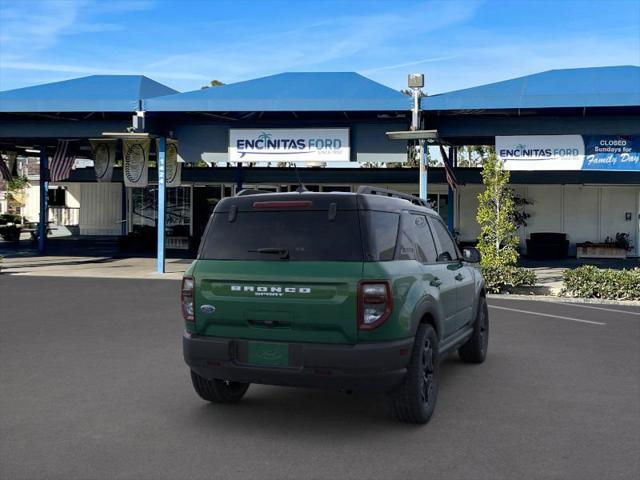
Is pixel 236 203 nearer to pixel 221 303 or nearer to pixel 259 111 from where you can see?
pixel 221 303

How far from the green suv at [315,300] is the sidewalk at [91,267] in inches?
535

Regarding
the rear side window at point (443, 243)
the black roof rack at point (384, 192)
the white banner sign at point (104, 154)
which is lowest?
the rear side window at point (443, 243)

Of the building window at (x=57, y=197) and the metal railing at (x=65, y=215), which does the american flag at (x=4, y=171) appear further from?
the metal railing at (x=65, y=215)

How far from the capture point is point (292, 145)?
62.6 ft

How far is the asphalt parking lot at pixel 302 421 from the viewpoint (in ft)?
14.6

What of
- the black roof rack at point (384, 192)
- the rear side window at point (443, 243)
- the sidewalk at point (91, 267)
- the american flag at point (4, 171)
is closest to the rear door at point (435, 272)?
the rear side window at point (443, 243)

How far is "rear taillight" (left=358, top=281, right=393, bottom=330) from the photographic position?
15.9 ft

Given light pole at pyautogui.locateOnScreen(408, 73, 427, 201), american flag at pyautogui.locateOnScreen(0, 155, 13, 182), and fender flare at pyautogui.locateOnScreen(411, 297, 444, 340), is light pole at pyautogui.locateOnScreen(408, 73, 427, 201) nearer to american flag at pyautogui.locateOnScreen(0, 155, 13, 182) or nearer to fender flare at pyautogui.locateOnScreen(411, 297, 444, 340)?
fender flare at pyautogui.locateOnScreen(411, 297, 444, 340)

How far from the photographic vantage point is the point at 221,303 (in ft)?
16.9

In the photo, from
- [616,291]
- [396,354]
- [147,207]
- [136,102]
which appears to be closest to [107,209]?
[147,207]

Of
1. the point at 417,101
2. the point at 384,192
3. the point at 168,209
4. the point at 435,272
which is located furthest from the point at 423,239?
the point at 168,209

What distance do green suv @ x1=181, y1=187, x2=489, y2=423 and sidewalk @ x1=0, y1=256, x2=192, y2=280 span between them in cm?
1359

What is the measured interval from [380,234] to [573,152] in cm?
1449

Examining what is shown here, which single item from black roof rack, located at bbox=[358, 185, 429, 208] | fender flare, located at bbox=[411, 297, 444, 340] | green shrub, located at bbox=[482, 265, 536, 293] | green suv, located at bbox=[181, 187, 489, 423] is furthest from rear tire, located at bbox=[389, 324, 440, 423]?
green shrub, located at bbox=[482, 265, 536, 293]
